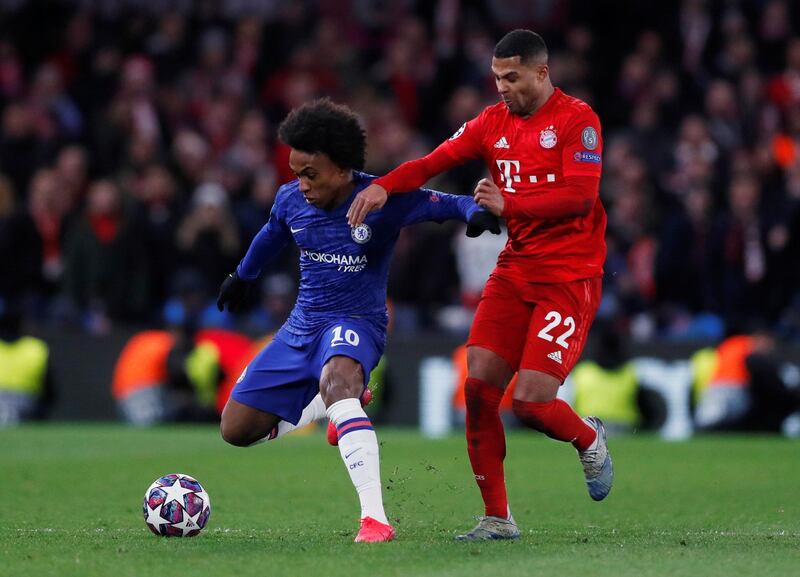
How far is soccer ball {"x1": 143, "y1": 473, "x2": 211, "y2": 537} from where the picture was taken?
712 cm

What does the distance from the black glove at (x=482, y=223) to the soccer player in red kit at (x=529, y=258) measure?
0.12 m

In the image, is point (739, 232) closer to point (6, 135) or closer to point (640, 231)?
point (640, 231)

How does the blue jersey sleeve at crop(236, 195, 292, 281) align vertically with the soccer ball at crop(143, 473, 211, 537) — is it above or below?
above

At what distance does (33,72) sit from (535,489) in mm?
11046

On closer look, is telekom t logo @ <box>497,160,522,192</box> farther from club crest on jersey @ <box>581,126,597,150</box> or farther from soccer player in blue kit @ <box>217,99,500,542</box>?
club crest on jersey @ <box>581,126,597,150</box>

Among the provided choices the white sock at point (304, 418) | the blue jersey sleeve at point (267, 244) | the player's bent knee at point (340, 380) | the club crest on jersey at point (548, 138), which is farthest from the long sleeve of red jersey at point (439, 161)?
the white sock at point (304, 418)

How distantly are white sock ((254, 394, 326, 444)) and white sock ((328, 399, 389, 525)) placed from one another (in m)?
0.84

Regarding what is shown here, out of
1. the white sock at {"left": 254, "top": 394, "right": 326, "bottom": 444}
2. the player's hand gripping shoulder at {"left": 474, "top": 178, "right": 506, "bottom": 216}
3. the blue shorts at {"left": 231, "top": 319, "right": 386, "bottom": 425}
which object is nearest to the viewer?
the player's hand gripping shoulder at {"left": 474, "top": 178, "right": 506, "bottom": 216}

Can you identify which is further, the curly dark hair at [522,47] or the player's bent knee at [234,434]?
the player's bent knee at [234,434]

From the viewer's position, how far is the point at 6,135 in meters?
17.0

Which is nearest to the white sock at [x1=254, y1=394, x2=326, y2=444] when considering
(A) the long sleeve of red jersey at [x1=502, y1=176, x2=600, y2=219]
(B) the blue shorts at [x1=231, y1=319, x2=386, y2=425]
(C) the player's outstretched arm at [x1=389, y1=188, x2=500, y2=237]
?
(B) the blue shorts at [x1=231, y1=319, x2=386, y2=425]

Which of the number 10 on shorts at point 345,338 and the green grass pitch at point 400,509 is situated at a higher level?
the number 10 on shorts at point 345,338

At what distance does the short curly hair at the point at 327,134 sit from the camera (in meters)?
7.21

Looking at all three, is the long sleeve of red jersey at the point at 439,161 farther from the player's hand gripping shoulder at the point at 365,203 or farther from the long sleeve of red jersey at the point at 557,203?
the long sleeve of red jersey at the point at 557,203
